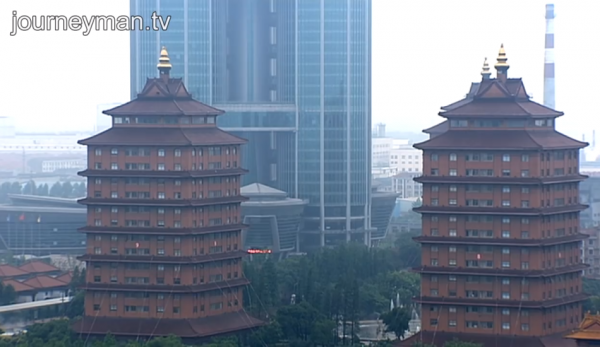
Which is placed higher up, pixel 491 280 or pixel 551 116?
pixel 551 116

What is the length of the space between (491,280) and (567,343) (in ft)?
15.6

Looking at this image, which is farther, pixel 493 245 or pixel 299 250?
pixel 299 250

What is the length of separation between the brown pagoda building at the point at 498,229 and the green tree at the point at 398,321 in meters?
5.82

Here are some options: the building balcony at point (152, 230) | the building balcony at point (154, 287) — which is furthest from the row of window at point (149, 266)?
the building balcony at point (152, 230)

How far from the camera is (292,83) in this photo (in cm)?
17025

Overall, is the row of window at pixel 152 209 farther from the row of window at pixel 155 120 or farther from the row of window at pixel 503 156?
the row of window at pixel 503 156

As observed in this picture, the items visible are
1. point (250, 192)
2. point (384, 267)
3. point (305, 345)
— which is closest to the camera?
point (305, 345)

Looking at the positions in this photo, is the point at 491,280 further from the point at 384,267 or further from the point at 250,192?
the point at 250,192

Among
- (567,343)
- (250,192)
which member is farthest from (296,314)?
(250,192)

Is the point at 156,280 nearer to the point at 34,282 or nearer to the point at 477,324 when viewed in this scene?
the point at 477,324

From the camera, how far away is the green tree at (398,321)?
338 feet

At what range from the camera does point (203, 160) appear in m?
105

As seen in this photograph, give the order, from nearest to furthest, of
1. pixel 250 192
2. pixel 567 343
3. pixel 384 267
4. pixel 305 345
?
pixel 567 343
pixel 305 345
pixel 384 267
pixel 250 192

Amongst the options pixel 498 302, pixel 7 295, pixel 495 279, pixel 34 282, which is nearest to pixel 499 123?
pixel 495 279
